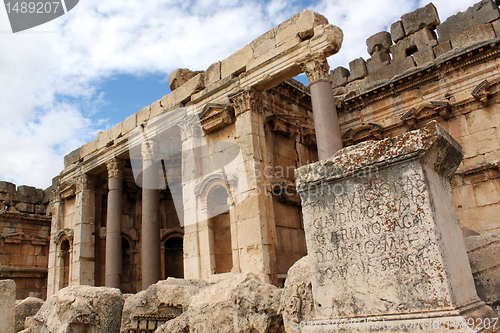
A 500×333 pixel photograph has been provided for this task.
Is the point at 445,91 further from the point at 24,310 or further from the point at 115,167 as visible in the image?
the point at 24,310

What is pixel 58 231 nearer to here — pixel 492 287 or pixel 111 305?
pixel 111 305

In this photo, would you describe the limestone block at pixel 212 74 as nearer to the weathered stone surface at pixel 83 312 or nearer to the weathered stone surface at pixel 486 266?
the weathered stone surface at pixel 83 312

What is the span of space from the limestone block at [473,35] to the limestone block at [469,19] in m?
0.24

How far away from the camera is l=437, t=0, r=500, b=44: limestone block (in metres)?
10.9

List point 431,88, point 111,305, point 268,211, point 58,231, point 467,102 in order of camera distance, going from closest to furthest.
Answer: point 111,305 < point 268,211 < point 467,102 < point 431,88 < point 58,231

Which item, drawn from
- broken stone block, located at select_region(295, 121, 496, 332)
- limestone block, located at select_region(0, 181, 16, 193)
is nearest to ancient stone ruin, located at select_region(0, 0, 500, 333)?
broken stone block, located at select_region(295, 121, 496, 332)

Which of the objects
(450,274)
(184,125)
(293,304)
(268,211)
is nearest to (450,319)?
(450,274)

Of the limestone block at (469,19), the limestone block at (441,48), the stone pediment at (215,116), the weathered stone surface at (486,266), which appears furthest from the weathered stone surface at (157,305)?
the limestone block at (469,19)

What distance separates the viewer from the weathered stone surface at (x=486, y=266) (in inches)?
136

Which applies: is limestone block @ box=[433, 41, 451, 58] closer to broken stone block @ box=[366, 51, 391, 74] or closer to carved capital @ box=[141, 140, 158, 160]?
broken stone block @ box=[366, 51, 391, 74]

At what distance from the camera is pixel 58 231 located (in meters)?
16.2

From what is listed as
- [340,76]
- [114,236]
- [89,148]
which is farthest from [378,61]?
[89,148]

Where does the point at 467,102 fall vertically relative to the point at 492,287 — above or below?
above

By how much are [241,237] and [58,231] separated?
1006 centimetres
